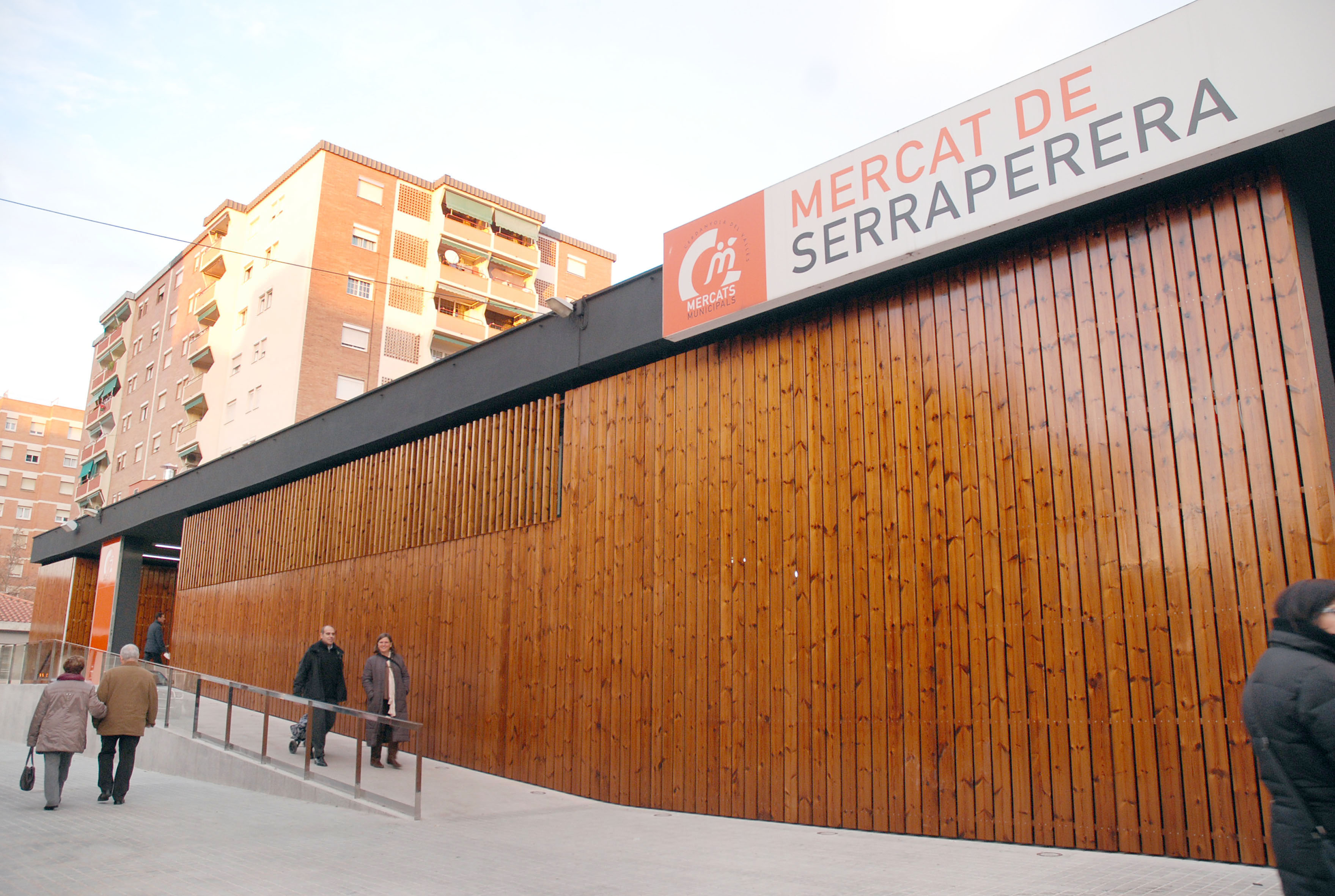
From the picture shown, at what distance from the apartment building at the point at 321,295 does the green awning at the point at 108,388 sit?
3556mm

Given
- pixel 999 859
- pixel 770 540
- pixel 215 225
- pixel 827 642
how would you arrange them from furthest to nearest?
pixel 215 225, pixel 770 540, pixel 827 642, pixel 999 859

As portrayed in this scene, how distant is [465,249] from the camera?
38.7m

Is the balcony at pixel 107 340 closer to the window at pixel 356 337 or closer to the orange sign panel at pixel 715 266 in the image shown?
the window at pixel 356 337

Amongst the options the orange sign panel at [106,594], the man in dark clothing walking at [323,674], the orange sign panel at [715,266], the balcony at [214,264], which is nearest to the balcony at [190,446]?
the balcony at [214,264]

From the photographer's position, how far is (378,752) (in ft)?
27.5

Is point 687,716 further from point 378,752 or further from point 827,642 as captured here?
point 378,752

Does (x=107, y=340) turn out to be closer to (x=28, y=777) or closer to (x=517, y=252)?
(x=517, y=252)

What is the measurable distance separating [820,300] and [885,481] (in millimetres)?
1814

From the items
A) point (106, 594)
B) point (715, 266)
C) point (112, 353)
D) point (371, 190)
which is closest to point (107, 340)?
point (112, 353)

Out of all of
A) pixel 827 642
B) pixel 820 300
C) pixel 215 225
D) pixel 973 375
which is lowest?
pixel 827 642

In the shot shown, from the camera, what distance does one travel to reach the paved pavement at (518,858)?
5344 millimetres

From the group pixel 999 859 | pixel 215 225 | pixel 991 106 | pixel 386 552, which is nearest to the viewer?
pixel 999 859

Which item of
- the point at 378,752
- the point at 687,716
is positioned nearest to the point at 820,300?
the point at 687,716

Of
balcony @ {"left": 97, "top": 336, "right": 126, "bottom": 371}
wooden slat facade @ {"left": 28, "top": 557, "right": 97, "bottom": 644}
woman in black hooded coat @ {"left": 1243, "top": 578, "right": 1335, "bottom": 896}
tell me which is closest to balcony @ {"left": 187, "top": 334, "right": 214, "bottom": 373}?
balcony @ {"left": 97, "top": 336, "right": 126, "bottom": 371}
